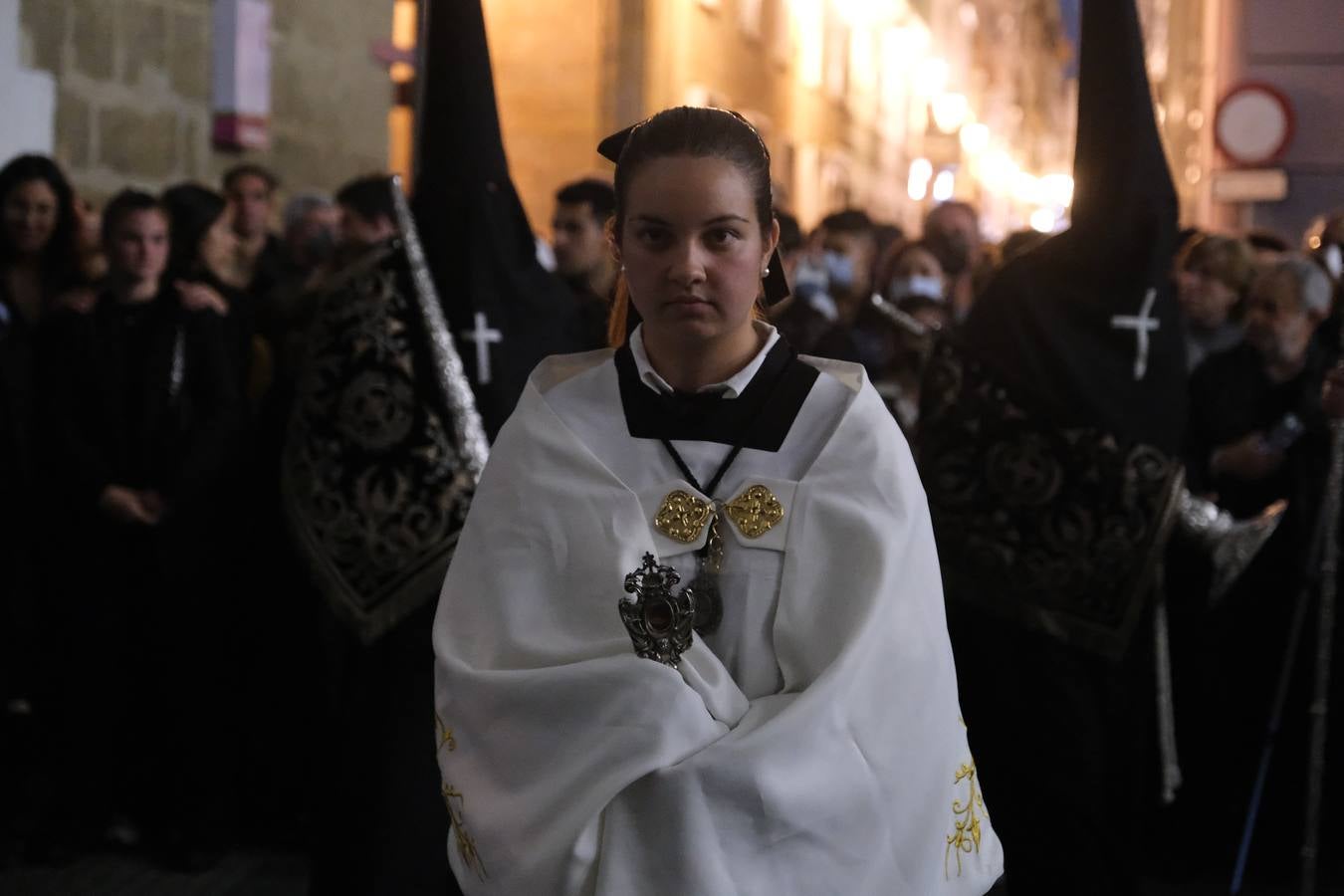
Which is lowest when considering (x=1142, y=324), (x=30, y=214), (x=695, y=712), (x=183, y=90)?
(x=695, y=712)

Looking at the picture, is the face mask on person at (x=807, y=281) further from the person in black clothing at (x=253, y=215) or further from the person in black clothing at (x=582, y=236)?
the person in black clothing at (x=253, y=215)

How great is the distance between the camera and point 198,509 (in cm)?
541

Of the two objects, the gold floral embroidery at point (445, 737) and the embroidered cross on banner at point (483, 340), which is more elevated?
the embroidered cross on banner at point (483, 340)

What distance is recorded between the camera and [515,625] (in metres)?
2.31

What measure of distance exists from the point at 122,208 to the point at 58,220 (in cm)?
52

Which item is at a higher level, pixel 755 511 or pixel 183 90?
pixel 183 90

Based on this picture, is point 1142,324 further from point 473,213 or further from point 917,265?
point 917,265

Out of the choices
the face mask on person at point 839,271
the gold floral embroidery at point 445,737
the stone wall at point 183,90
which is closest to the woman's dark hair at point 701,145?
the gold floral embroidery at point 445,737

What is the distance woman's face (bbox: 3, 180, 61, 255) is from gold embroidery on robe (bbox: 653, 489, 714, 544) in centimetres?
415

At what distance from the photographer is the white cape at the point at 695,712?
2125 millimetres

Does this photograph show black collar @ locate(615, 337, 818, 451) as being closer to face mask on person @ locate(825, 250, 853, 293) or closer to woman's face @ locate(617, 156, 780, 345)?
woman's face @ locate(617, 156, 780, 345)

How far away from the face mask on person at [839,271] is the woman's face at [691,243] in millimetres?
4709

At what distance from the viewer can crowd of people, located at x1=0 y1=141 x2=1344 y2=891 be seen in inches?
213

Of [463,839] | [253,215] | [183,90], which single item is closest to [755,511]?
[463,839]
